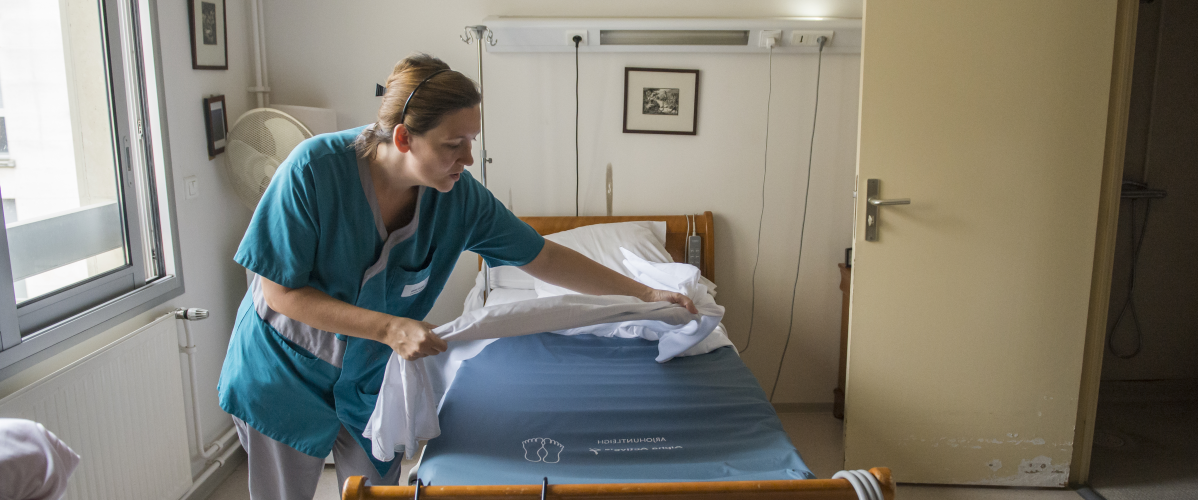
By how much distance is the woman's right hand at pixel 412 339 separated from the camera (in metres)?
1.26

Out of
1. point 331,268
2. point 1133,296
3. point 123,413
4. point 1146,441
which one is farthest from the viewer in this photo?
point 1133,296

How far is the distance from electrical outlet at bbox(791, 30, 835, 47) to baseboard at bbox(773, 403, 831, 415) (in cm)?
151

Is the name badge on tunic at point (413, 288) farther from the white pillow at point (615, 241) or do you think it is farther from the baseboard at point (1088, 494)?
the baseboard at point (1088, 494)

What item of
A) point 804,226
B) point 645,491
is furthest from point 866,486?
point 804,226

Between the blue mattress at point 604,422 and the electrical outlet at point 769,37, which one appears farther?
the electrical outlet at point 769,37

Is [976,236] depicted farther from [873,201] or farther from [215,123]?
[215,123]

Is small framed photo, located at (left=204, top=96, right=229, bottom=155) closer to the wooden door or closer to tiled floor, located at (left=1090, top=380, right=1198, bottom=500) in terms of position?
the wooden door

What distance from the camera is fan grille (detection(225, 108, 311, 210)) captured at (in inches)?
96.6

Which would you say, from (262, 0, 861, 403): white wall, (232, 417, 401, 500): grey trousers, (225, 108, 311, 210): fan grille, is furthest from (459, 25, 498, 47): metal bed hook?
(232, 417, 401, 500): grey trousers

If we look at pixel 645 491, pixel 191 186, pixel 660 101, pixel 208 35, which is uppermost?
pixel 208 35

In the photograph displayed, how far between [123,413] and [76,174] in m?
0.67

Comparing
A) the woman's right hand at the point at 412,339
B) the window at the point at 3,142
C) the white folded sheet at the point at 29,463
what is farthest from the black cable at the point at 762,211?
the white folded sheet at the point at 29,463

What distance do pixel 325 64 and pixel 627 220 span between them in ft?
4.40

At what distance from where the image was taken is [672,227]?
2.94 m
